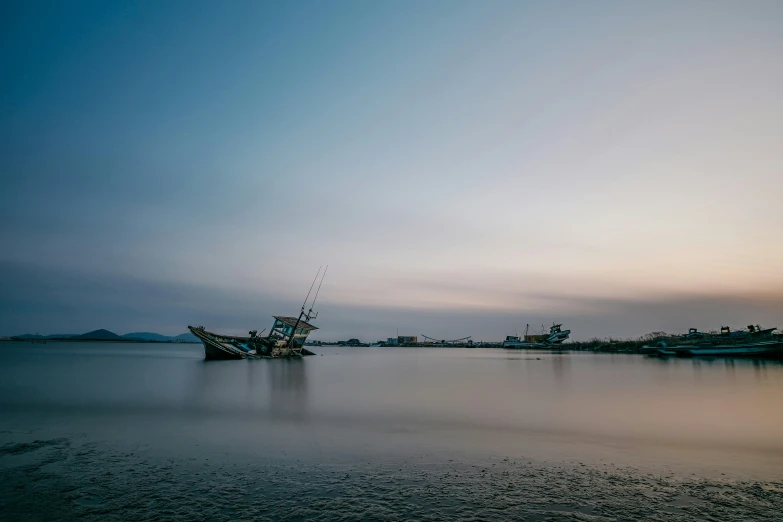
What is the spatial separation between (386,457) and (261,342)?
1820 inches

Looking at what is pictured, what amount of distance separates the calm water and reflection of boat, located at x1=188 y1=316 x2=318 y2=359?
2693 cm

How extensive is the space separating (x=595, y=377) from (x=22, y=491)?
1290 inches

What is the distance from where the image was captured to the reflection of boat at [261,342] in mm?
46875

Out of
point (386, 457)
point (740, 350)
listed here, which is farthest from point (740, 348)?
point (386, 457)

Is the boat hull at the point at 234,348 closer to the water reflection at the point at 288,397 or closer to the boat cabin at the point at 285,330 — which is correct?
the boat cabin at the point at 285,330

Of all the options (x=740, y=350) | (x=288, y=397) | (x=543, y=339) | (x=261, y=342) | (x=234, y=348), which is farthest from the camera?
(x=543, y=339)

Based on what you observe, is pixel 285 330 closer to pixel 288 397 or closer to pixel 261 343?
pixel 261 343

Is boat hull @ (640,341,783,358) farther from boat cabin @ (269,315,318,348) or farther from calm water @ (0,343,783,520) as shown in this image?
boat cabin @ (269,315,318,348)

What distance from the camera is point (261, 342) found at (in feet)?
173

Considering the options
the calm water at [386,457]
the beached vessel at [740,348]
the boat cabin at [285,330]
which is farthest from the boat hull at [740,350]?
the boat cabin at [285,330]

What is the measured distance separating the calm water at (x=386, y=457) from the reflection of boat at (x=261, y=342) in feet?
88.3

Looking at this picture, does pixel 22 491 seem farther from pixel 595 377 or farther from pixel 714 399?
pixel 595 377

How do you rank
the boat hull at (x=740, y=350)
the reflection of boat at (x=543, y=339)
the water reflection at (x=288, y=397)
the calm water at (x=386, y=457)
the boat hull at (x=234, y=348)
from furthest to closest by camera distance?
the reflection of boat at (x=543, y=339)
the boat hull at (x=740, y=350)
the boat hull at (x=234, y=348)
the water reflection at (x=288, y=397)
the calm water at (x=386, y=457)

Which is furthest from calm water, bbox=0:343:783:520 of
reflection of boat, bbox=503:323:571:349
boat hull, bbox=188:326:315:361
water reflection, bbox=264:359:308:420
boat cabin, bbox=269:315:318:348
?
reflection of boat, bbox=503:323:571:349
